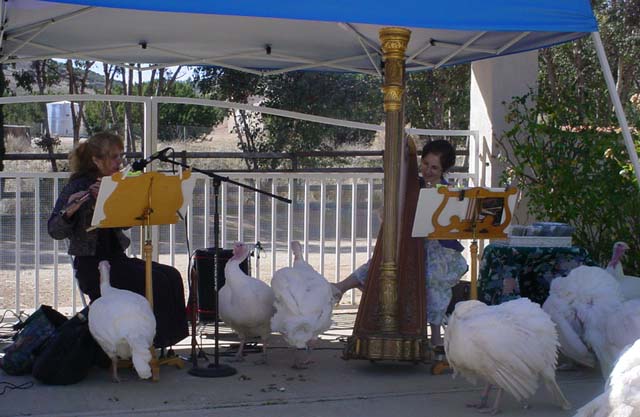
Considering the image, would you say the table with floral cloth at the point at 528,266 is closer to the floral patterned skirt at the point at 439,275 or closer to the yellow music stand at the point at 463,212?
the floral patterned skirt at the point at 439,275

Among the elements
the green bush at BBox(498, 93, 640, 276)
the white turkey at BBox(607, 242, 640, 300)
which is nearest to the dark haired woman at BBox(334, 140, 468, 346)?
the white turkey at BBox(607, 242, 640, 300)

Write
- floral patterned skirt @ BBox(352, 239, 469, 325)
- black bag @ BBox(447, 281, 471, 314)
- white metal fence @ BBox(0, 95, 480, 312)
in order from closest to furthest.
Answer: floral patterned skirt @ BBox(352, 239, 469, 325)
black bag @ BBox(447, 281, 471, 314)
white metal fence @ BBox(0, 95, 480, 312)

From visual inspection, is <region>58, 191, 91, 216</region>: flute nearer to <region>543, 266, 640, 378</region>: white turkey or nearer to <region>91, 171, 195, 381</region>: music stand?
<region>91, 171, 195, 381</region>: music stand

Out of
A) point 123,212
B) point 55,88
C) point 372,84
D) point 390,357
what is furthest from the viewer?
point 55,88

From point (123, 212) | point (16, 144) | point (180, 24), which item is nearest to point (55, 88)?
point (16, 144)

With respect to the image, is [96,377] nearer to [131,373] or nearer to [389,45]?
[131,373]

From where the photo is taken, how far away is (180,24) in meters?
6.24

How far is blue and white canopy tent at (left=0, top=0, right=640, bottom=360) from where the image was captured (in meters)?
4.38

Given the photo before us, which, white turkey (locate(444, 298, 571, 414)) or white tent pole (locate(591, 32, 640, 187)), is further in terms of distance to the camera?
white tent pole (locate(591, 32, 640, 187))

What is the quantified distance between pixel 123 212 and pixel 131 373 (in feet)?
3.57

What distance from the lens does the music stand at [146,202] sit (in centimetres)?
476

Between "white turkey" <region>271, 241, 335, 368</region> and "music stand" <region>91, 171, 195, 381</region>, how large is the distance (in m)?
A: 0.75

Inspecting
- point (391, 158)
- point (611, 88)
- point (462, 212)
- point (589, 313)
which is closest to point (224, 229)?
point (391, 158)

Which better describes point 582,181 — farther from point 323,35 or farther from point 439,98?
point 439,98
